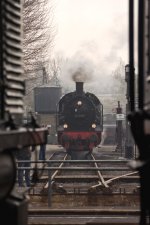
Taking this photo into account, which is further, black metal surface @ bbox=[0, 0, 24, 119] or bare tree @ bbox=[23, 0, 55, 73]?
bare tree @ bbox=[23, 0, 55, 73]

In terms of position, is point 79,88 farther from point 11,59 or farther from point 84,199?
point 11,59

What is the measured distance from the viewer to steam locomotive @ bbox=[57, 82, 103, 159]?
22125 mm

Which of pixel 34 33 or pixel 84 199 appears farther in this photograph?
pixel 34 33

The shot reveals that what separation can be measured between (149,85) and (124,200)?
639 cm

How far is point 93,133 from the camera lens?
22.5 meters

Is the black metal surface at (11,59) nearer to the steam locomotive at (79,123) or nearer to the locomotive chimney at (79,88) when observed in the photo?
the steam locomotive at (79,123)

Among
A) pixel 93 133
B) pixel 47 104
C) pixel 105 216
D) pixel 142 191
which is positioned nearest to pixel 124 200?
pixel 105 216

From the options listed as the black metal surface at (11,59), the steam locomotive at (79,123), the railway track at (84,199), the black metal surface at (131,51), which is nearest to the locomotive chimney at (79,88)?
the steam locomotive at (79,123)

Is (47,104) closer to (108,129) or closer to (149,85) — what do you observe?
(108,129)

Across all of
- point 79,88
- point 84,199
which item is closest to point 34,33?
point 79,88

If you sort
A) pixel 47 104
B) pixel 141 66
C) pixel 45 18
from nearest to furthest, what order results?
pixel 141 66 → pixel 45 18 → pixel 47 104

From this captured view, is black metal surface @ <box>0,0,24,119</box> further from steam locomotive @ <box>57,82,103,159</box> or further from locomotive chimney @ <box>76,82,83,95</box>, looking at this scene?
locomotive chimney @ <box>76,82,83,95</box>

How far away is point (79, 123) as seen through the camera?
76.1ft

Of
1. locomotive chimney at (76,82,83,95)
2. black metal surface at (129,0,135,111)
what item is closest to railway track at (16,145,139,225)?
black metal surface at (129,0,135,111)
